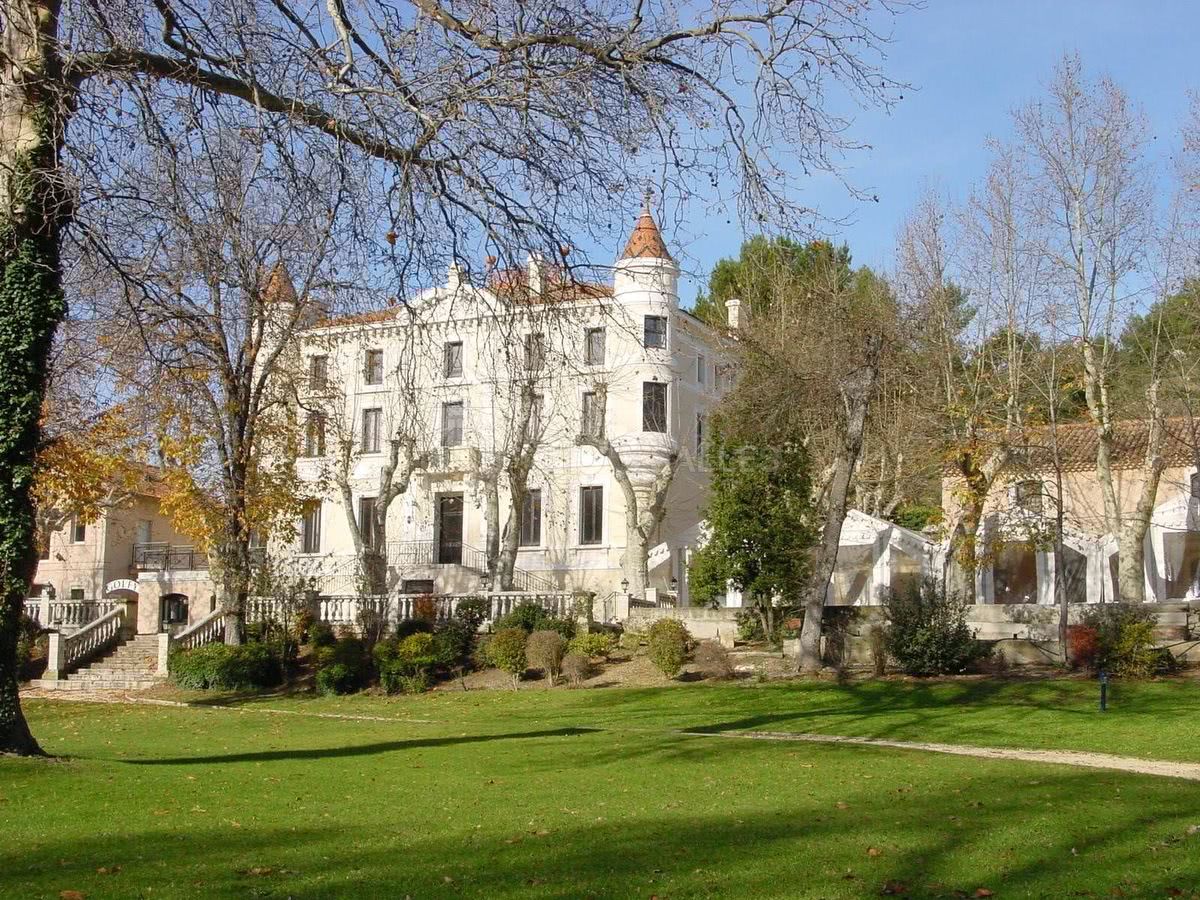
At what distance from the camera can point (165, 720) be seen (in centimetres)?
2291

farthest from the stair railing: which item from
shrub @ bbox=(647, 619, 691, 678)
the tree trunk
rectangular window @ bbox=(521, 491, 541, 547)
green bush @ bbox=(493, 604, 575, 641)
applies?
the tree trunk

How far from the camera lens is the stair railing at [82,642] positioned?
32125 millimetres

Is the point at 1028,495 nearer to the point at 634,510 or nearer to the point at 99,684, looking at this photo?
the point at 634,510

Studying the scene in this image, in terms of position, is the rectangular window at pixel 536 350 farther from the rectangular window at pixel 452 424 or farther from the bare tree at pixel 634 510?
the rectangular window at pixel 452 424

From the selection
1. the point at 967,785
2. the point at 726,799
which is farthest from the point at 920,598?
the point at 726,799

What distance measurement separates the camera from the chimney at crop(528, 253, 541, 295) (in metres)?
12.4

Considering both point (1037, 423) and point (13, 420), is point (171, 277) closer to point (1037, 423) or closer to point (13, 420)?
point (13, 420)

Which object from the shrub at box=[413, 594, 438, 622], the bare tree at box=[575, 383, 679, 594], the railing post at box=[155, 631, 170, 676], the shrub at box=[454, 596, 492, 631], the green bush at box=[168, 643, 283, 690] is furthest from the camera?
the bare tree at box=[575, 383, 679, 594]

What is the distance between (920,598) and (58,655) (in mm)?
22093

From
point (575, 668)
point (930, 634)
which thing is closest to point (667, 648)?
point (575, 668)

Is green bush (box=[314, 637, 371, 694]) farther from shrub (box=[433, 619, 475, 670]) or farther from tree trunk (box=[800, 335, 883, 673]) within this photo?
tree trunk (box=[800, 335, 883, 673])

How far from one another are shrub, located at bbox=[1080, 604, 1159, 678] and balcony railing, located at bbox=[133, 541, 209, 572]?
35.6 meters

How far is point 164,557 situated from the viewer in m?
50.7

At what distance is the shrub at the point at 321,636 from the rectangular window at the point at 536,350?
19.1m
